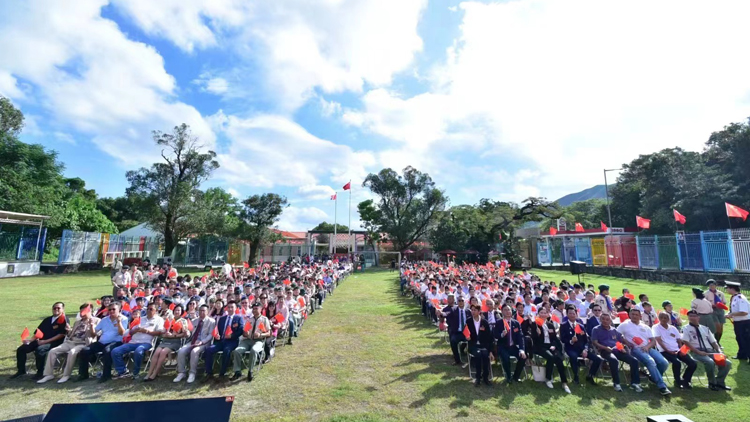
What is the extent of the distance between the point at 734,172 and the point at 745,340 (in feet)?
80.7

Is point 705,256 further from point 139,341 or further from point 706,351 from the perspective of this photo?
point 139,341

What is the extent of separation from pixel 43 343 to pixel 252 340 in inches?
148

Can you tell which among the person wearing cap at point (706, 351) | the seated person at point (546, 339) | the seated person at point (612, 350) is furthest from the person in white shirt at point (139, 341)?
the person wearing cap at point (706, 351)

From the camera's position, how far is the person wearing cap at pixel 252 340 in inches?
254

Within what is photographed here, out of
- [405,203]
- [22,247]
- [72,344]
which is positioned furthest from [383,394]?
[405,203]

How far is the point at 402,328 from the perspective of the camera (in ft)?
33.8

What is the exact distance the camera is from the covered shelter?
20.8 metres

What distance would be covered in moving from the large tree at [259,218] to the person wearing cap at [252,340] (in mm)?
29847

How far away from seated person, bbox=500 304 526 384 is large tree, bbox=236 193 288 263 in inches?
1273

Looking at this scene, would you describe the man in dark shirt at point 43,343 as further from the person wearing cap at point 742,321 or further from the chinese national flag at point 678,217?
the chinese national flag at point 678,217

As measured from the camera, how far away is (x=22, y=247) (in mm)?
22781

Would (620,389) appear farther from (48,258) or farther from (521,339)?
(48,258)

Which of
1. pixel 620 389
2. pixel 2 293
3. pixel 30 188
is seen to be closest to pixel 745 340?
pixel 620 389

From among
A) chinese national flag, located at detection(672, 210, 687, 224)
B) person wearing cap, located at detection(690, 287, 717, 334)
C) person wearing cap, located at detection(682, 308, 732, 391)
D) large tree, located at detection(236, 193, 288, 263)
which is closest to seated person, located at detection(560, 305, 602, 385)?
person wearing cap, located at detection(682, 308, 732, 391)
